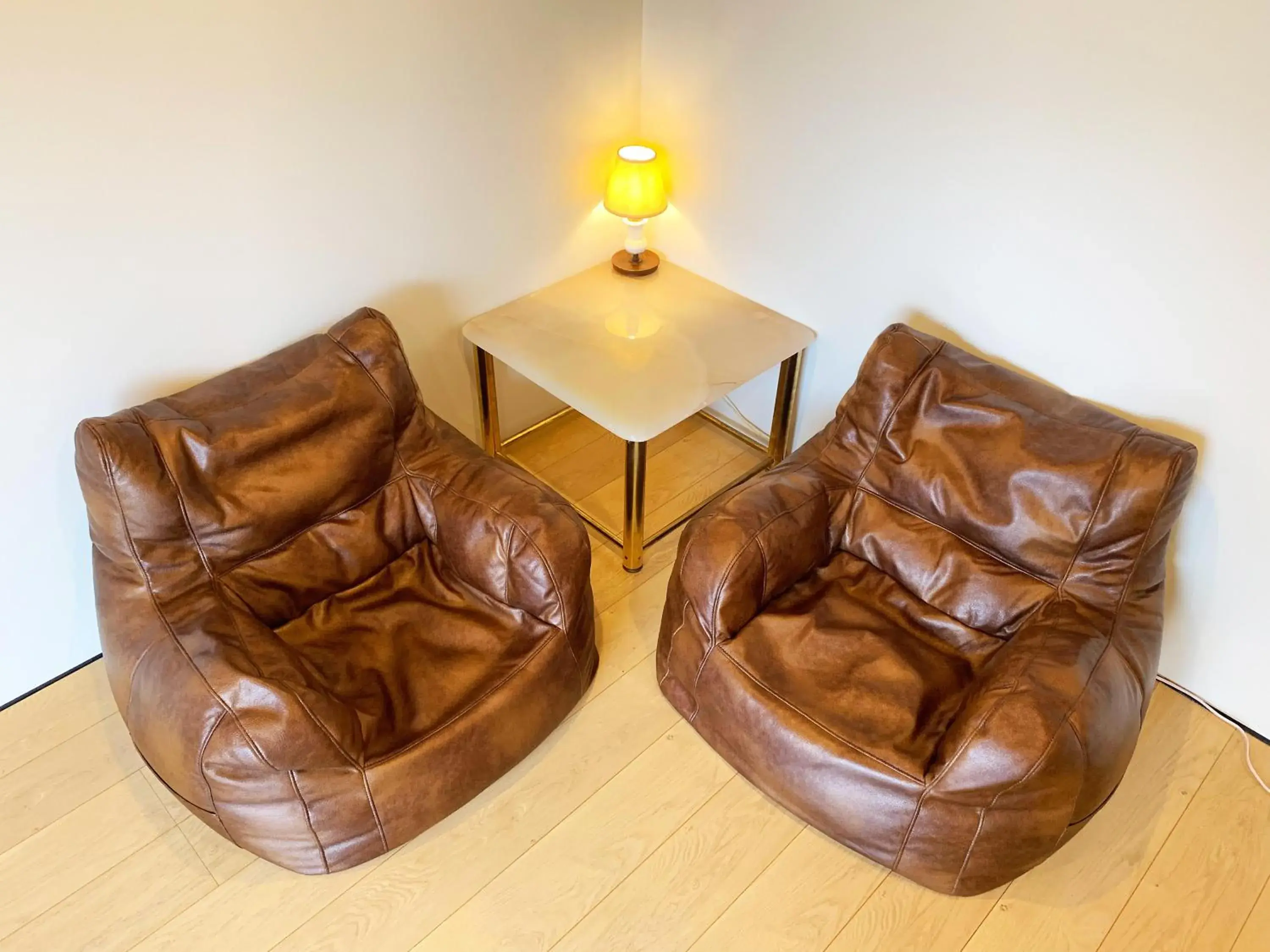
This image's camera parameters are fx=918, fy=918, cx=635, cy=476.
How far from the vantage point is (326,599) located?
2.06m

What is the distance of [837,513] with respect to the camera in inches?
85.1

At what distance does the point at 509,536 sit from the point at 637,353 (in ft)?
2.27

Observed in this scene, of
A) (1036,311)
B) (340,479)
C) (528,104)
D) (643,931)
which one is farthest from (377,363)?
(1036,311)

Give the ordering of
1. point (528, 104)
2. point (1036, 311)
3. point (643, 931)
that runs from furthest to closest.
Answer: point (528, 104)
point (1036, 311)
point (643, 931)

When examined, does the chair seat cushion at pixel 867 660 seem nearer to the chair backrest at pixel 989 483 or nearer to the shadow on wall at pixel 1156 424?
the chair backrest at pixel 989 483

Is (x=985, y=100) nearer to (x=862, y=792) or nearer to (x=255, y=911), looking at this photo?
(x=862, y=792)

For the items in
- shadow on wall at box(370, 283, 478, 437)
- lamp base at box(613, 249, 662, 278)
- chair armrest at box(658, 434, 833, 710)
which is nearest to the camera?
chair armrest at box(658, 434, 833, 710)

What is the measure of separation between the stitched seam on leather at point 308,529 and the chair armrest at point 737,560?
2.30 ft

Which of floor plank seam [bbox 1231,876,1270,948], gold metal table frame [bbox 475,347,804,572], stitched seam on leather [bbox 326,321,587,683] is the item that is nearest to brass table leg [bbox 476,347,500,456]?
gold metal table frame [bbox 475,347,804,572]

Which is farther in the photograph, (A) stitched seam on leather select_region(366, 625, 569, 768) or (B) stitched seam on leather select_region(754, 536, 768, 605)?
(B) stitched seam on leather select_region(754, 536, 768, 605)

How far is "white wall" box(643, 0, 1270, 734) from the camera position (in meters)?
1.71

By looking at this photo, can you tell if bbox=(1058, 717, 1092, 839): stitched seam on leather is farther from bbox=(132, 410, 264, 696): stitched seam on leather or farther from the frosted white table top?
bbox=(132, 410, 264, 696): stitched seam on leather

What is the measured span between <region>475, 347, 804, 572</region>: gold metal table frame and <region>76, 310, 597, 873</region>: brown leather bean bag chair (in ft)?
1.01

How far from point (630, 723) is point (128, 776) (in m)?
1.09
